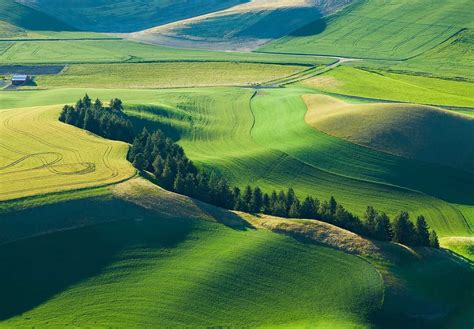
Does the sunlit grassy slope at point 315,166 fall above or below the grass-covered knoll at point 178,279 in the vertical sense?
above

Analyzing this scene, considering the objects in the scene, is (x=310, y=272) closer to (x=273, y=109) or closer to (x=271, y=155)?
(x=271, y=155)

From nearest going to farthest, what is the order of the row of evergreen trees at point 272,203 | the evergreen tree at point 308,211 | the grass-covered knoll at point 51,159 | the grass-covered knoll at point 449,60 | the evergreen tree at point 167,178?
1. the row of evergreen trees at point 272,203
2. the grass-covered knoll at point 51,159
3. the evergreen tree at point 308,211
4. the evergreen tree at point 167,178
5. the grass-covered knoll at point 449,60

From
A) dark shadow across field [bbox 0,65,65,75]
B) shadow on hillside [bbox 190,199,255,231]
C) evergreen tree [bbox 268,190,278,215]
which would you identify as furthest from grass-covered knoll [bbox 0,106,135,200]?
dark shadow across field [bbox 0,65,65,75]

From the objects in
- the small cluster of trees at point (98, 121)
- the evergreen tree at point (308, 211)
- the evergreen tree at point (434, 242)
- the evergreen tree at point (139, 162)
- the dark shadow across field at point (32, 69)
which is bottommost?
the evergreen tree at point (434, 242)

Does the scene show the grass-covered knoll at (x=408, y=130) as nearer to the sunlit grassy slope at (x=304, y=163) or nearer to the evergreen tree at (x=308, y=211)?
the sunlit grassy slope at (x=304, y=163)

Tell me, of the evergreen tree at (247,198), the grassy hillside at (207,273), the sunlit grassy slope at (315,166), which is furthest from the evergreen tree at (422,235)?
the evergreen tree at (247,198)

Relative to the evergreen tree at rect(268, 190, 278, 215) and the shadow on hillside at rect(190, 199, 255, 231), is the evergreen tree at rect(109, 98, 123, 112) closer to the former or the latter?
the shadow on hillside at rect(190, 199, 255, 231)
